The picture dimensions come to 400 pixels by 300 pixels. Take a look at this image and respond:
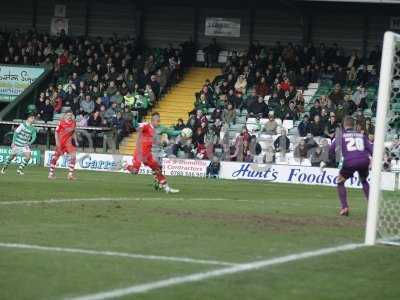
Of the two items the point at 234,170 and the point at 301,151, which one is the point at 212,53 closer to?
the point at 234,170

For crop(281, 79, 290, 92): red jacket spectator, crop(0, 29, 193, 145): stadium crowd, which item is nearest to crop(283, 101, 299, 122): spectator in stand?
crop(281, 79, 290, 92): red jacket spectator

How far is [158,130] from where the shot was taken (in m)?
37.6

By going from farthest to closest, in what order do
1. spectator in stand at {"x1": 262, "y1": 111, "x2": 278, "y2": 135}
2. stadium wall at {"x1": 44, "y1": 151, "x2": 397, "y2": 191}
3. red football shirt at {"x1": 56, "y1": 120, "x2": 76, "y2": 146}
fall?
spectator in stand at {"x1": 262, "y1": 111, "x2": 278, "y2": 135} → stadium wall at {"x1": 44, "y1": 151, "x2": 397, "y2": 191} → red football shirt at {"x1": 56, "y1": 120, "x2": 76, "y2": 146}

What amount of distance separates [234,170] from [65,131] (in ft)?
24.9

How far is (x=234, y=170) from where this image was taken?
3406 centimetres

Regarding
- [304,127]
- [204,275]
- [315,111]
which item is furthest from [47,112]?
[204,275]

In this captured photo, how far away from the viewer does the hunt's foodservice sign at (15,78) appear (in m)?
44.5

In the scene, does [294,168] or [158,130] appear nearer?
[294,168]

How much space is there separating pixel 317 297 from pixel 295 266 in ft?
5.52

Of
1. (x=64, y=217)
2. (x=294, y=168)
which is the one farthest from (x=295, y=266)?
(x=294, y=168)

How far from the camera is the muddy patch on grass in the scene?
14.4m

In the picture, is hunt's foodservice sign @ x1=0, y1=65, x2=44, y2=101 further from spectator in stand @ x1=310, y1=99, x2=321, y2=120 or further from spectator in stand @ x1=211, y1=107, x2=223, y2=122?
spectator in stand @ x1=310, y1=99, x2=321, y2=120

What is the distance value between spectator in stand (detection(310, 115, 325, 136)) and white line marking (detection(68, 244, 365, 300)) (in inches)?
902

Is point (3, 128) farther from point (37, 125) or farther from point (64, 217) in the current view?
point (64, 217)
